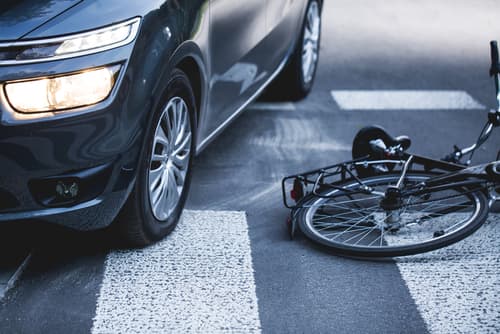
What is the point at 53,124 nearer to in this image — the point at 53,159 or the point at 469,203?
the point at 53,159

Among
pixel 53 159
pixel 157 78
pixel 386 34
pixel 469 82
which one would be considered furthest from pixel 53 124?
pixel 386 34

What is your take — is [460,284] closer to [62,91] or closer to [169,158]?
[169,158]

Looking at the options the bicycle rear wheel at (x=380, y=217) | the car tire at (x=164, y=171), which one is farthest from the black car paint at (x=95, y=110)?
the bicycle rear wheel at (x=380, y=217)

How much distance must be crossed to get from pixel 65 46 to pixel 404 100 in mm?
4064

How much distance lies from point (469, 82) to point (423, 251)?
12.5 ft

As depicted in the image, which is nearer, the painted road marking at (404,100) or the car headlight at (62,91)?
the car headlight at (62,91)

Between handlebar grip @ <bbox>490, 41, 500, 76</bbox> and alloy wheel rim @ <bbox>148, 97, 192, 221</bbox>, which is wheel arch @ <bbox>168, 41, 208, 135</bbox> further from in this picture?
handlebar grip @ <bbox>490, 41, 500, 76</bbox>

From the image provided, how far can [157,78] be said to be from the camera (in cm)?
348

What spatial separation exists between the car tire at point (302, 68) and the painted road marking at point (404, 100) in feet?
1.02

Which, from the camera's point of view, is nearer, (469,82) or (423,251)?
(423,251)

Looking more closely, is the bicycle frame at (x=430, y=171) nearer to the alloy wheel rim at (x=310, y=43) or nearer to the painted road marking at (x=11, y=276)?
the painted road marking at (x=11, y=276)

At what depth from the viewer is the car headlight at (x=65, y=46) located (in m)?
3.08

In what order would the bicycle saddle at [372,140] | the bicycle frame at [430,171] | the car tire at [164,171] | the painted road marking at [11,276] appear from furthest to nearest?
the bicycle saddle at [372,140] < the bicycle frame at [430,171] < the car tire at [164,171] < the painted road marking at [11,276]

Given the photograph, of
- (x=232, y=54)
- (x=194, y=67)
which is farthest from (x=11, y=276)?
(x=232, y=54)
